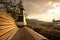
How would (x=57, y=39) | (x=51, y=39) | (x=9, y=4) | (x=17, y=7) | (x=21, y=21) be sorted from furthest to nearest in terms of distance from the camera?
(x=17, y=7), (x=9, y=4), (x=21, y=21), (x=51, y=39), (x=57, y=39)

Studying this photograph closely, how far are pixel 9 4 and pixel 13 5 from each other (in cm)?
192

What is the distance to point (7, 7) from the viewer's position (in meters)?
36.2

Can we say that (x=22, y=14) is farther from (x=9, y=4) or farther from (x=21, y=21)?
(x=9, y=4)

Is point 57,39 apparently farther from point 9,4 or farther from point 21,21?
point 9,4

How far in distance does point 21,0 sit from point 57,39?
98.6 ft

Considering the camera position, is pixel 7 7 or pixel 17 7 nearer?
pixel 7 7

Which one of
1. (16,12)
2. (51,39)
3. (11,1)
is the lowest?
(51,39)

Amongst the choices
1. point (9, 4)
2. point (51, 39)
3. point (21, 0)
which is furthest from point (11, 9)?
point (51, 39)

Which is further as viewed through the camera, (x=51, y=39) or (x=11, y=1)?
(x=11, y=1)

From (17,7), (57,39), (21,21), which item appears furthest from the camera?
(17,7)

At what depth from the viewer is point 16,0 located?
39.3m

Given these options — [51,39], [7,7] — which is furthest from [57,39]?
[7,7]

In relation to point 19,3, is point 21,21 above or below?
below

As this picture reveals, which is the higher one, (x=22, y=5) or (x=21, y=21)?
(x=22, y=5)
